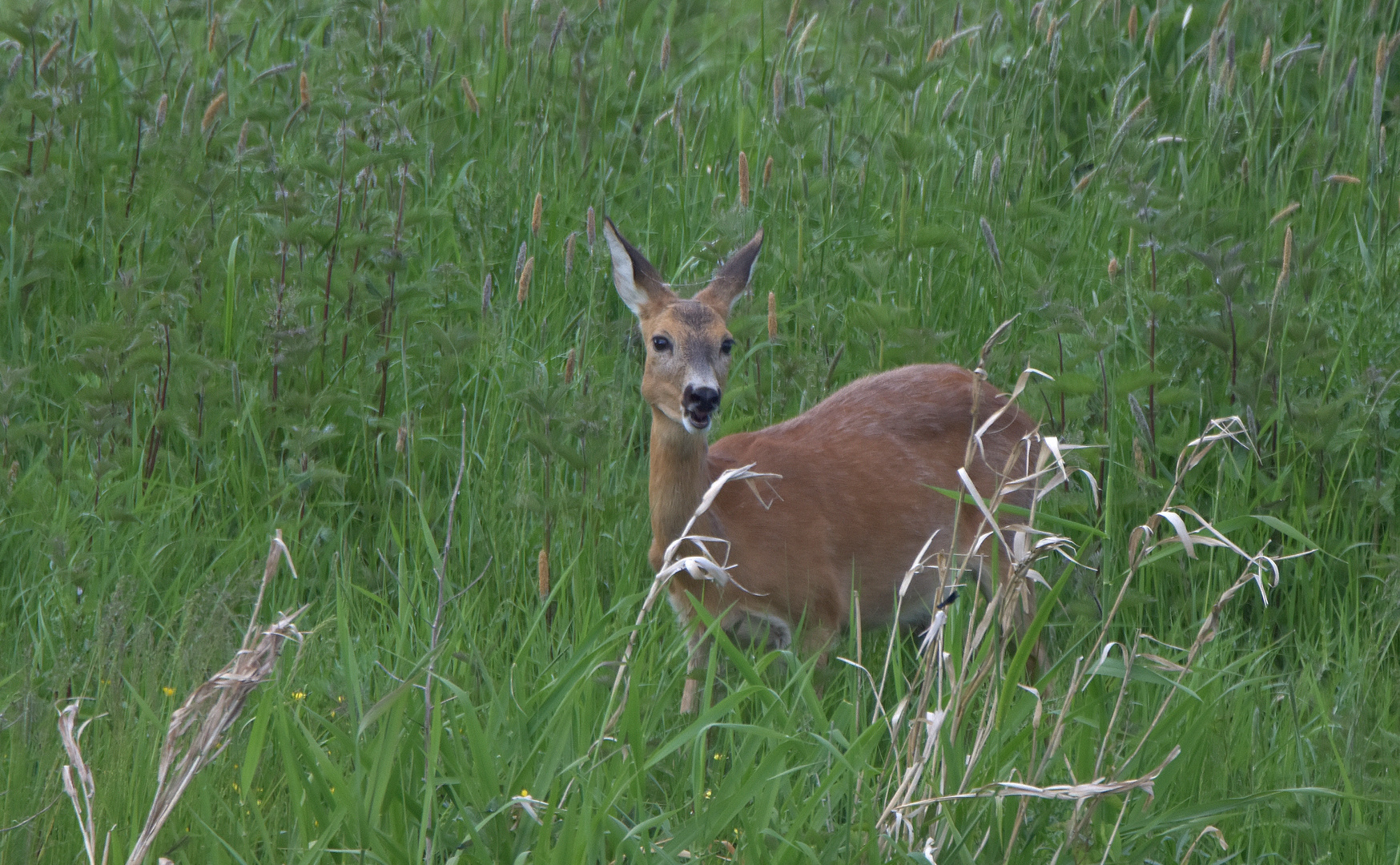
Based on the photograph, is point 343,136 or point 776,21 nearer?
point 343,136

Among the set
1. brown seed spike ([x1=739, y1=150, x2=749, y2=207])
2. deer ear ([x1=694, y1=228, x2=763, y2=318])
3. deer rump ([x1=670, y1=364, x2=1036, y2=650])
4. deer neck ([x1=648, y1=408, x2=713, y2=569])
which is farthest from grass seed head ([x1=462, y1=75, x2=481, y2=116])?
deer neck ([x1=648, y1=408, x2=713, y2=569])

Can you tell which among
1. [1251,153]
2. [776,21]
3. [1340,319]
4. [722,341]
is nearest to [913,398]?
[722,341]

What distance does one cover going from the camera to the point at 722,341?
4531mm

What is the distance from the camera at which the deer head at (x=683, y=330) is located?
14.2 feet

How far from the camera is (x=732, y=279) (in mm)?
4809

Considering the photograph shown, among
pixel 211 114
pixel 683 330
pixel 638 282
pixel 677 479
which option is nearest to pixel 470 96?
pixel 211 114

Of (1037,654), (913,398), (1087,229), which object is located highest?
(1087,229)

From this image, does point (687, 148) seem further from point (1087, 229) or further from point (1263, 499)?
point (1263, 499)

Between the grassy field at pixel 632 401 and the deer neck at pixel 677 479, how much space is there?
15cm

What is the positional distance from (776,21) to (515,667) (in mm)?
5342

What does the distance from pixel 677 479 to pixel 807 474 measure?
0.51m

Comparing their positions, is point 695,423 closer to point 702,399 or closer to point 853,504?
point 702,399

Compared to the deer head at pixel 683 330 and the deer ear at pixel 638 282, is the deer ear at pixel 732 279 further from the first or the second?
the deer ear at pixel 638 282

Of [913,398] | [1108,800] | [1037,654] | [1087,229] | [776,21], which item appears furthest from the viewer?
[776,21]
